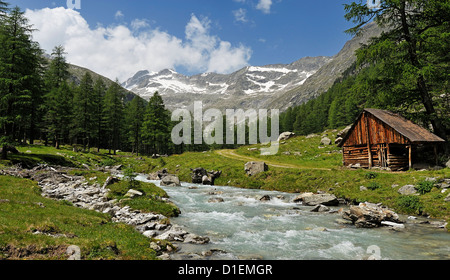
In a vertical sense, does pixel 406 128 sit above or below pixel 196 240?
above

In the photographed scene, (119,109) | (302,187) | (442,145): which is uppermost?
(119,109)

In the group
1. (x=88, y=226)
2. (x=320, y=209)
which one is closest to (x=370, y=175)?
(x=320, y=209)

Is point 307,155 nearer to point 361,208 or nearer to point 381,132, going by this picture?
point 381,132

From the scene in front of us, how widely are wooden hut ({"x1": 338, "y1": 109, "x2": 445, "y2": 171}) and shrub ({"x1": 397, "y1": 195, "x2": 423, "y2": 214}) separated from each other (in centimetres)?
1114

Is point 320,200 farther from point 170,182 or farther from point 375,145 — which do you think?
point 170,182

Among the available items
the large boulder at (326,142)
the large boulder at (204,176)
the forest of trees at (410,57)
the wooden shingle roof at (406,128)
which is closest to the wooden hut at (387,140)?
the wooden shingle roof at (406,128)

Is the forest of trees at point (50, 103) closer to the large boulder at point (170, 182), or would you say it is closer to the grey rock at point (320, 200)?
the large boulder at point (170, 182)

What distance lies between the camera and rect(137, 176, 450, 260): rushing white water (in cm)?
1030

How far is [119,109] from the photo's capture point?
68750 mm

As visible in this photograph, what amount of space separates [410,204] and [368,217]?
5.80 metres

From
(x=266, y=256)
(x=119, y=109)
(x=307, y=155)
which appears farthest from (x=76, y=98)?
(x=266, y=256)

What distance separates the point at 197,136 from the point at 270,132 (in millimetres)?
44475

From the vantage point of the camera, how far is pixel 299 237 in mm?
12641
